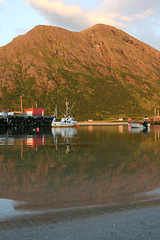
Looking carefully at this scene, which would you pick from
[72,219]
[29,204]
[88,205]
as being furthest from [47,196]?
[72,219]

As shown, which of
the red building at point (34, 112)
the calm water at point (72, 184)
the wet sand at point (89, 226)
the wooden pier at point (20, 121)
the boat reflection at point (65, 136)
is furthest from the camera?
the red building at point (34, 112)

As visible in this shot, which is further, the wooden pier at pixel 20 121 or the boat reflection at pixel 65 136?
the wooden pier at pixel 20 121

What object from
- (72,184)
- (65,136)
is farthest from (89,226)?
(65,136)

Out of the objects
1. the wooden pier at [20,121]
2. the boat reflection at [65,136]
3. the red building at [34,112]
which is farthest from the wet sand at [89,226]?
the red building at [34,112]

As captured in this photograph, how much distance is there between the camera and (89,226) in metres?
7.77

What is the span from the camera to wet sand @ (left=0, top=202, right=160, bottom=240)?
23.6 ft

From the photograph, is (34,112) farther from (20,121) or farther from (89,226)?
(89,226)

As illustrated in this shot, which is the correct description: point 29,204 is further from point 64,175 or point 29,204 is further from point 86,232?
point 64,175

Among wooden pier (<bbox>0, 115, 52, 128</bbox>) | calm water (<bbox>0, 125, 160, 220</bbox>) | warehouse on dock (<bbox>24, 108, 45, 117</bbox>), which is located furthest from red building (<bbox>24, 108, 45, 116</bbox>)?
calm water (<bbox>0, 125, 160, 220</bbox>)

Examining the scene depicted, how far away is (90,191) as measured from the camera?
11898 millimetres

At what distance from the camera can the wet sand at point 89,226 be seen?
7188 millimetres

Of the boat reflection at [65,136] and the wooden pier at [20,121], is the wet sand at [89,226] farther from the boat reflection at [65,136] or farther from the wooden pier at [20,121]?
the wooden pier at [20,121]

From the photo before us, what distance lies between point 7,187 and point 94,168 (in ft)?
21.0

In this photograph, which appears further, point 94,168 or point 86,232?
point 94,168
